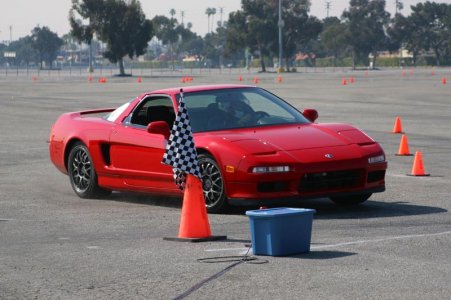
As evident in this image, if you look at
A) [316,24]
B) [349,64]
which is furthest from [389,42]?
[316,24]

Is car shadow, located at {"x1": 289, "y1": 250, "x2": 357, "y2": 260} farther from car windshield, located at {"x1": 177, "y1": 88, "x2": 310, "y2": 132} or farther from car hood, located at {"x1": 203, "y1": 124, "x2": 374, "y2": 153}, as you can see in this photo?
car windshield, located at {"x1": 177, "y1": 88, "x2": 310, "y2": 132}

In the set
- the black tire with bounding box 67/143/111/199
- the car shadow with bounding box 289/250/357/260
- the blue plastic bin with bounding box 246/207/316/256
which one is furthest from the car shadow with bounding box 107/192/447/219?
the blue plastic bin with bounding box 246/207/316/256

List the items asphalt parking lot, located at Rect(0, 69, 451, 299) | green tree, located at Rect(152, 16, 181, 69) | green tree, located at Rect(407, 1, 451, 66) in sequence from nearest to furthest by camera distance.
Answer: asphalt parking lot, located at Rect(0, 69, 451, 299) → green tree, located at Rect(407, 1, 451, 66) → green tree, located at Rect(152, 16, 181, 69)

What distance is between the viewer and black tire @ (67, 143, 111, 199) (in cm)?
1362

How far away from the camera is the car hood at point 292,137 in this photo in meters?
11.7


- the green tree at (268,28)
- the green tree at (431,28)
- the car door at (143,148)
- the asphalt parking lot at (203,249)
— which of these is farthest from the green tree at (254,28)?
the car door at (143,148)

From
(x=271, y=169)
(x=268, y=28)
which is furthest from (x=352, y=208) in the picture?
(x=268, y=28)

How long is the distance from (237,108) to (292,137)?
3.63 feet

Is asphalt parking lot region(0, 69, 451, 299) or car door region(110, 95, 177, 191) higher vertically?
car door region(110, 95, 177, 191)

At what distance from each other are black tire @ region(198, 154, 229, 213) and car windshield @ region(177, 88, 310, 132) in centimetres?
64

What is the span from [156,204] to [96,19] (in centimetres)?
10572

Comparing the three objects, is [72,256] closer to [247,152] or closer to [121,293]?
[121,293]

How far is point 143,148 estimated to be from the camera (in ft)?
42.0

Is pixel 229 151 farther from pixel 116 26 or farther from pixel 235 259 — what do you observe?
pixel 116 26
